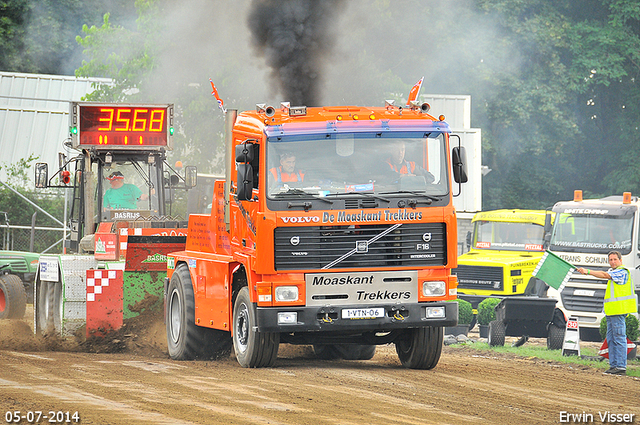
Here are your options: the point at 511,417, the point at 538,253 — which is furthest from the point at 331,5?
the point at 511,417

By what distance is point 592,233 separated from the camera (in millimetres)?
19453

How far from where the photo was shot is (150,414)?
7.43 m

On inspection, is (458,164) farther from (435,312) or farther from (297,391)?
(297,391)

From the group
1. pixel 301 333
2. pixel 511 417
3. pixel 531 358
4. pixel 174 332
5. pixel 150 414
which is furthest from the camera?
pixel 531 358

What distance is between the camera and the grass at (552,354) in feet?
47.6

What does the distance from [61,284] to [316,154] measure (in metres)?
6.24

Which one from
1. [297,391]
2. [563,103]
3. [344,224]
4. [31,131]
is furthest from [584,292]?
Answer: [563,103]

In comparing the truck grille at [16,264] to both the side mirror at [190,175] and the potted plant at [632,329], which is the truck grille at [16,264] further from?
the potted plant at [632,329]

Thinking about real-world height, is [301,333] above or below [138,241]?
below

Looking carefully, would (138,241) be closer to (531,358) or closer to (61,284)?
(61,284)

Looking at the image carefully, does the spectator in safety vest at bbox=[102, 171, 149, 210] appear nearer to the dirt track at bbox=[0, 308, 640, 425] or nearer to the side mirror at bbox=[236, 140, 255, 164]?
the dirt track at bbox=[0, 308, 640, 425]

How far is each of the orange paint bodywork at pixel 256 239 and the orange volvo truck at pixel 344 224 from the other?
0.06 feet

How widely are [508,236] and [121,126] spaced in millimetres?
11042

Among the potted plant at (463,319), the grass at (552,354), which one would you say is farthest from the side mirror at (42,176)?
the potted plant at (463,319)
